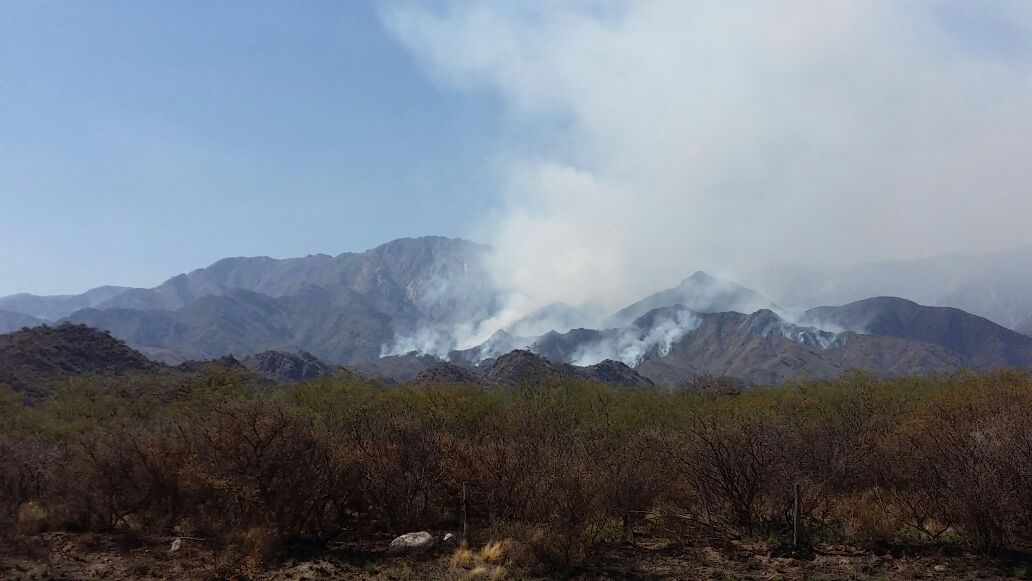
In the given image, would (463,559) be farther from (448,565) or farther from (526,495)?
(526,495)

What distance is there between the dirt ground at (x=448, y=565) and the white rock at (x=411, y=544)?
0.28 m

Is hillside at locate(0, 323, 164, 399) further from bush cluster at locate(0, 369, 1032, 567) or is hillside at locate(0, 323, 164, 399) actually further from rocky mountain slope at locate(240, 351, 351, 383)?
rocky mountain slope at locate(240, 351, 351, 383)

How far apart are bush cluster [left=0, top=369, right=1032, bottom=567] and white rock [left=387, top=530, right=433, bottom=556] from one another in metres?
1.57

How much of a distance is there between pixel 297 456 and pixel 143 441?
22.0 ft

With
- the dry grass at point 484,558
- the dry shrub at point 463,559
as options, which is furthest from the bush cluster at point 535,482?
the dry shrub at point 463,559

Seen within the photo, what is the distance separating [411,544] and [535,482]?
3.84 m

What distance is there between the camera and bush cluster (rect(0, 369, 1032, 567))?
16312 millimetres

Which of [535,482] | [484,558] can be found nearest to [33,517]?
[484,558]

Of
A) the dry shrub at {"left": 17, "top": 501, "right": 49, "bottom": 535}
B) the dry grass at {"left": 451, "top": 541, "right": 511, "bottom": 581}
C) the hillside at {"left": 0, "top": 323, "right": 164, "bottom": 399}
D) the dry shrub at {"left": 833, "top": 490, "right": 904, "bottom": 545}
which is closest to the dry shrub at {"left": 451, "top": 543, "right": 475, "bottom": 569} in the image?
the dry grass at {"left": 451, "top": 541, "right": 511, "bottom": 581}

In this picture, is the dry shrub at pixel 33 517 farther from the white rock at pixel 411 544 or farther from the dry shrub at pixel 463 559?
the dry shrub at pixel 463 559

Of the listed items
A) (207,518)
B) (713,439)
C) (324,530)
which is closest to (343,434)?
(324,530)

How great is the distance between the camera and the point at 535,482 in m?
18.7

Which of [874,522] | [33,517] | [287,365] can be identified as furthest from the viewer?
[287,365]

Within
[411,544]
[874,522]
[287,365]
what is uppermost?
[287,365]
